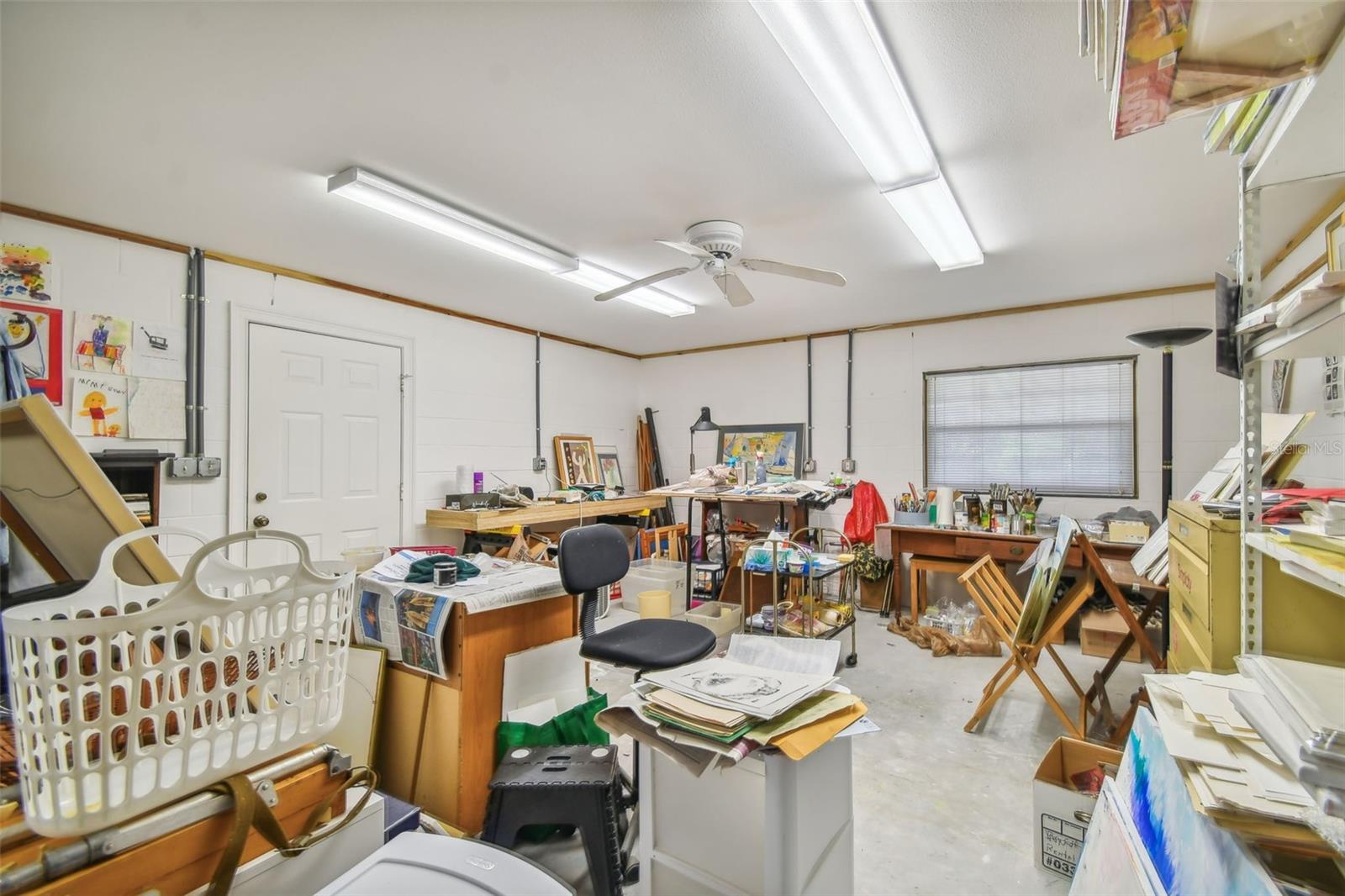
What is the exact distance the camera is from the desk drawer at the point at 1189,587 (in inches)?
58.0

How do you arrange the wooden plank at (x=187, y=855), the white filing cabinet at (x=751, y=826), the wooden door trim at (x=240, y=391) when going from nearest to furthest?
1. the wooden plank at (x=187, y=855)
2. the white filing cabinet at (x=751, y=826)
3. the wooden door trim at (x=240, y=391)

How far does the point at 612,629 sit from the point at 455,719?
0.63 metres

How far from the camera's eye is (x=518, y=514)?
446cm

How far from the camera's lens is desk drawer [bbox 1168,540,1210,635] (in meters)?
1.47

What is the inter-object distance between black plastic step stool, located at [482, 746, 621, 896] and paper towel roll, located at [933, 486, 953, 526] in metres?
3.72

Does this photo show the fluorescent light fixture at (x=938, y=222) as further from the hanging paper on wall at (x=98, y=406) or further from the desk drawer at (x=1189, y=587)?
the hanging paper on wall at (x=98, y=406)

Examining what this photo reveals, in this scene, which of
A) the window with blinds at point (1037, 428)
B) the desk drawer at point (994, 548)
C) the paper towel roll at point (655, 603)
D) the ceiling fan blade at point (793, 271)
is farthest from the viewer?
the window with blinds at point (1037, 428)

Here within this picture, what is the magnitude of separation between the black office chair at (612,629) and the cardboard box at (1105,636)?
3.04 metres

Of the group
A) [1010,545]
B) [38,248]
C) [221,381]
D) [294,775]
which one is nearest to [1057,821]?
[294,775]

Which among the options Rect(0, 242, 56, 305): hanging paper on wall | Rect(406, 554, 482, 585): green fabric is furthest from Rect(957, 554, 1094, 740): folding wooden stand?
Rect(0, 242, 56, 305): hanging paper on wall

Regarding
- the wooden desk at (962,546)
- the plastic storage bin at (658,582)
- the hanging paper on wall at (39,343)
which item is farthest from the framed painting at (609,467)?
the hanging paper on wall at (39,343)

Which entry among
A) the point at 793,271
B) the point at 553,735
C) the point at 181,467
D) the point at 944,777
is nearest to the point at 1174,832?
the point at 944,777

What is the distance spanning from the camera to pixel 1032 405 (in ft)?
15.3

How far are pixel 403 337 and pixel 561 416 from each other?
5.82 ft
